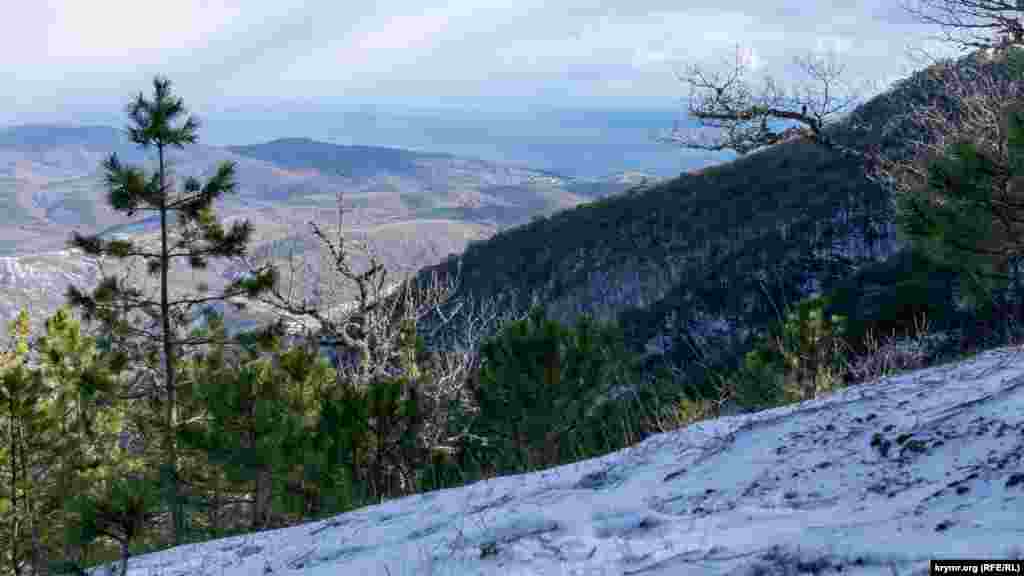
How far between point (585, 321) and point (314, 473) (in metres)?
3.87

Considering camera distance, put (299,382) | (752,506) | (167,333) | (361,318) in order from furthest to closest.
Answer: (361,318)
(167,333)
(299,382)
(752,506)

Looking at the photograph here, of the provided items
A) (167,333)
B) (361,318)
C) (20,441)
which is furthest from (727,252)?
(20,441)

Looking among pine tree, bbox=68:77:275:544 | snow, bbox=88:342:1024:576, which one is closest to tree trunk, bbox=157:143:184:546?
pine tree, bbox=68:77:275:544

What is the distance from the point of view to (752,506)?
3426 mm

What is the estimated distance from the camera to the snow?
9.07 feet

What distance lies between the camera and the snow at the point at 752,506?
109 inches

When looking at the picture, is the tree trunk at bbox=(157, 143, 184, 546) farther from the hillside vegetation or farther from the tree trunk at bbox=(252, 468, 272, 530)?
the tree trunk at bbox=(252, 468, 272, 530)

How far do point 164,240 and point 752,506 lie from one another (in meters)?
10.7

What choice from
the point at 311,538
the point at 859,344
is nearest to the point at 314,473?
the point at 311,538

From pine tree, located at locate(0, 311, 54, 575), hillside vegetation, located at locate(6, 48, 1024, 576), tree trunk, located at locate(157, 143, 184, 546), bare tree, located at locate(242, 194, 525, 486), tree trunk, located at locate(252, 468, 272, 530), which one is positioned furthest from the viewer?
bare tree, located at locate(242, 194, 525, 486)

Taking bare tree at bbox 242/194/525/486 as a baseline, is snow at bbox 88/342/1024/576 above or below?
above

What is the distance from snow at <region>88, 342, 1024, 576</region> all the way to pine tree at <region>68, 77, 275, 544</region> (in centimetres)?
752

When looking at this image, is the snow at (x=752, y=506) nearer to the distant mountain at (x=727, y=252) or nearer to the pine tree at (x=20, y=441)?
the distant mountain at (x=727, y=252)

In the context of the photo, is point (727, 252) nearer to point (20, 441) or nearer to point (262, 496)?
point (262, 496)
